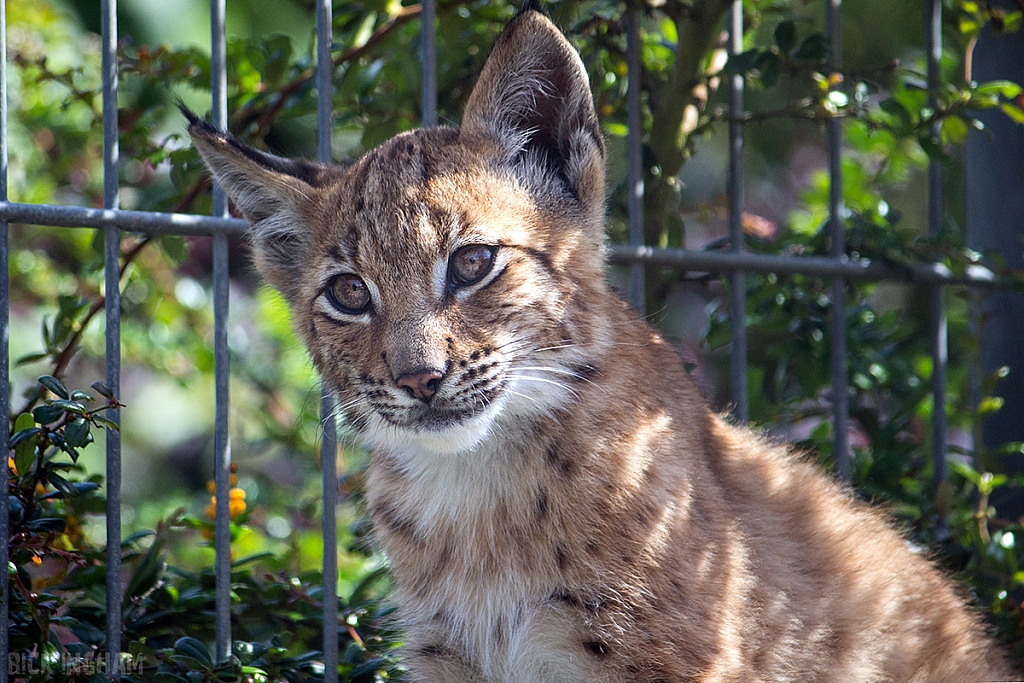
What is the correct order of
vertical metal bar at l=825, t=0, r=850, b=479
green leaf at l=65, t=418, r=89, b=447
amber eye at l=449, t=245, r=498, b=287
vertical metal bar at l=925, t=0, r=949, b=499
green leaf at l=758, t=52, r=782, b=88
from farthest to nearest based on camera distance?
1. vertical metal bar at l=925, t=0, r=949, b=499
2. vertical metal bar at l=825, t=0, r=850, b=479
3. green leaf at l=758, t=52, r=782, b=88
4. amber eye at l=449, t=245, r=498, b=287
5. green leaf at l=65, t=418, r=89, b=447

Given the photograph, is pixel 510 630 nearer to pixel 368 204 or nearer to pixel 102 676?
pixel 102 676

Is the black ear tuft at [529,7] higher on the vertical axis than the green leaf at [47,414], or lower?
higher

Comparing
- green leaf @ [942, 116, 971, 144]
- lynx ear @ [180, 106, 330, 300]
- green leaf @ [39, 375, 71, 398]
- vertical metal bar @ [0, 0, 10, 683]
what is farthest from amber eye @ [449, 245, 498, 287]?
green leaf @ [942, 116, 971, 144]

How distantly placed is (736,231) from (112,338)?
91.5 inches

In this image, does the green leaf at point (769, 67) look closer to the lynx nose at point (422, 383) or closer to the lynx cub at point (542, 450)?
the lynx cub at point (542, 450)

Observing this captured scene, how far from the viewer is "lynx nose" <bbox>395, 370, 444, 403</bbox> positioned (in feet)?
8.66

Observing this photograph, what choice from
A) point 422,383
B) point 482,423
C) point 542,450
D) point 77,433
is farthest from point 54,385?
point 542,450

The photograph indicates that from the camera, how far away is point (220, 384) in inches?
126

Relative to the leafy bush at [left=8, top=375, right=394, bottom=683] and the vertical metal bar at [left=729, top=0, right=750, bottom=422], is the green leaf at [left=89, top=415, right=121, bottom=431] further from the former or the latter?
the vertical metal bar at [left=729, top=0, right=750, bottom=422]

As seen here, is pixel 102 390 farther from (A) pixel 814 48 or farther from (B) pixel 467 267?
(A) pixel 814 48

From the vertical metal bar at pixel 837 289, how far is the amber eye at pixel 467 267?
1806mm

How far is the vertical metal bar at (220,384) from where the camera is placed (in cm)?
310

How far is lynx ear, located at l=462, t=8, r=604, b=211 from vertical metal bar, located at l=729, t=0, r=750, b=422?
3.06 ft

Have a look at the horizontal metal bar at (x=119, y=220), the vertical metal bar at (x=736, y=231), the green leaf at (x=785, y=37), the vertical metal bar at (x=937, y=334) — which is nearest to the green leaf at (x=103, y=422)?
the horizontal metal bar at (x=119, y=220)
